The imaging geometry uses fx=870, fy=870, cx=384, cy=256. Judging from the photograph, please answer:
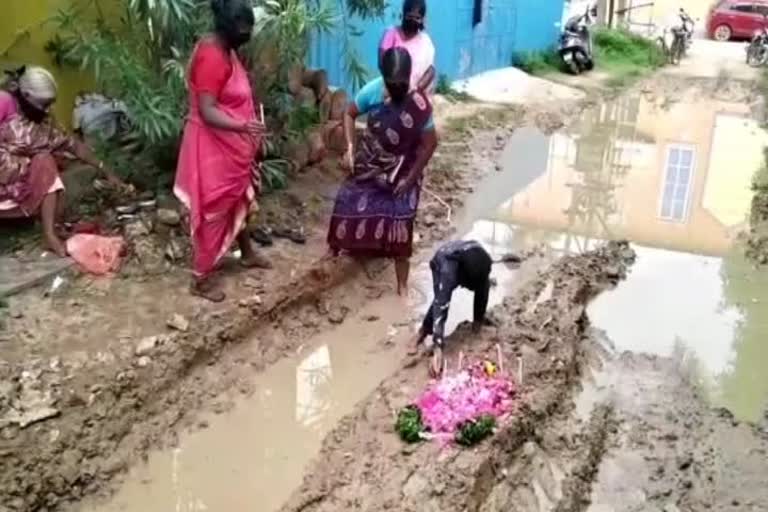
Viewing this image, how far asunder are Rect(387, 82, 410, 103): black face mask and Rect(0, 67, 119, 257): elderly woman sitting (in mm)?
1922

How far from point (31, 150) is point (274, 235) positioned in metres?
1.70

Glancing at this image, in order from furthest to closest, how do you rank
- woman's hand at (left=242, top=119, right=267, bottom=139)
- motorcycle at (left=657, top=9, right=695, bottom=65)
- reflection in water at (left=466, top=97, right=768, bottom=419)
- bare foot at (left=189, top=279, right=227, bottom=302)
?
motorcycle at (left=657, top=9, right=695, bottom=65), reflection in water at (left=466, top=97, right=768, bottom=419), bare foot at (left=189, top=279, right=227, bottom=302), woman's hand at (left=242, top=119, right=267, bottom=139)

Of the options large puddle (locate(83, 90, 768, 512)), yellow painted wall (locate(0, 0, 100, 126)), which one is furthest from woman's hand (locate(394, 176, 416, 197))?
yellow painted wall (locate(0, 0, 100, 126))

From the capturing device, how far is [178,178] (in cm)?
→ 497

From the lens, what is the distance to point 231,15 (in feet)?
14.8

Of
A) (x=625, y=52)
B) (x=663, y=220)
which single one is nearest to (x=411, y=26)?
(x=663, y=220)

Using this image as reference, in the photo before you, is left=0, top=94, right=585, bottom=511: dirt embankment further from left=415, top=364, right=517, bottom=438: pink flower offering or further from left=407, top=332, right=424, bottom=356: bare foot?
left=415, top=364, right=517, bottom=438: pink flower offering

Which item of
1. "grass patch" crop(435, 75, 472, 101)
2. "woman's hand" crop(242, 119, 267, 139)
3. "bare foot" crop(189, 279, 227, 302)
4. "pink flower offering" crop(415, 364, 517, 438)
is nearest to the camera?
"pink flower offering" crop(415, 364, 517, 438)

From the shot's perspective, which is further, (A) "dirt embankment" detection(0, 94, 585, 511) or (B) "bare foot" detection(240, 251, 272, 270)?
(B) "bare foot" detection(240, 251, 272, 270)

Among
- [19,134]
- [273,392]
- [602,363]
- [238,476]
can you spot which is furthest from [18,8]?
[602,363]

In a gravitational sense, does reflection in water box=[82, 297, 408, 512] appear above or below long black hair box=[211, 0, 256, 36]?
below

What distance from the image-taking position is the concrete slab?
4824 mm

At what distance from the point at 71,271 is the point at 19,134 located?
2.78 feet

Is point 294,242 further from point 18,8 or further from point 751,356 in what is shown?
point 751,356
